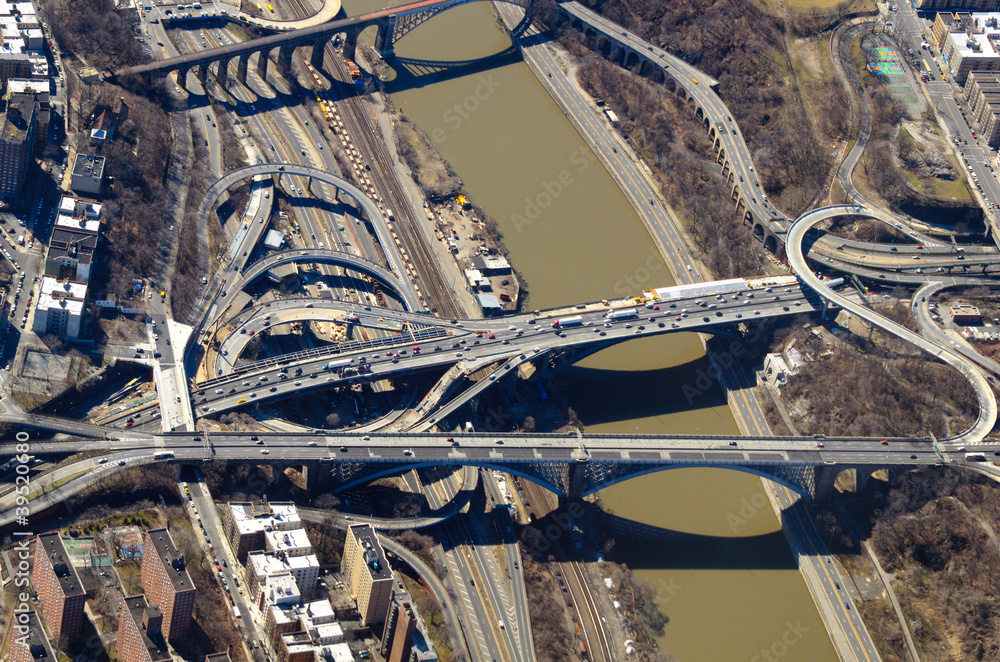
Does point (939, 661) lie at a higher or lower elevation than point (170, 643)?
lower

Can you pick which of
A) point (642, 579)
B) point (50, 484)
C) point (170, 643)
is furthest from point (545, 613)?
point (50, 484)

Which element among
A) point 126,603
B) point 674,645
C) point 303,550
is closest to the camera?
point 126,603

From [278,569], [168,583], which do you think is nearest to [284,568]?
[278,569]

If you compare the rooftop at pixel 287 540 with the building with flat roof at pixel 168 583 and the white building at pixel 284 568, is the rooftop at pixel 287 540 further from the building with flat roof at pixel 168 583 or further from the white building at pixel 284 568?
the building with flat roof at pixel 168 583

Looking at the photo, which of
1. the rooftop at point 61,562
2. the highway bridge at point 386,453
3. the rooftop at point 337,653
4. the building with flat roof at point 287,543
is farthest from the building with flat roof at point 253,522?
the rooftop at point 61,562

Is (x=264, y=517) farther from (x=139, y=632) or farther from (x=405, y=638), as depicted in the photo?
(x=139, y=632)

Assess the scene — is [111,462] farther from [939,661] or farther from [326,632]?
[939,661]

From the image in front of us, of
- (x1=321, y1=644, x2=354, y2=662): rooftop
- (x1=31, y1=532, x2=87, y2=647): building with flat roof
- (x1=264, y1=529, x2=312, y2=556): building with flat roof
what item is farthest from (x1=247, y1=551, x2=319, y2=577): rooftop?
(x1=31, y1=532, x2=87, y2=647): building with flat roof

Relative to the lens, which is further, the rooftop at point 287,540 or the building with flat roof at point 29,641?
the rooftop at point 287,540
